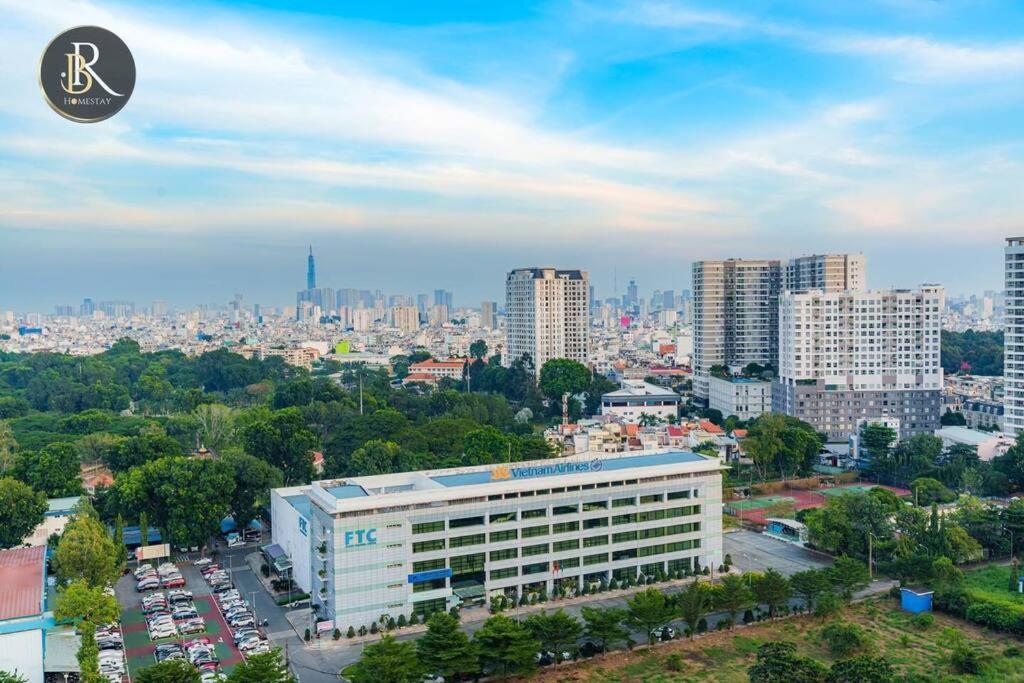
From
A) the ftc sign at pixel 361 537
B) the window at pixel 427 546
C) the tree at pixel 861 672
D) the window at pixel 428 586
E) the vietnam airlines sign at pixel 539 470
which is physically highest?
the vietnam airlines sign at pixel 539 470

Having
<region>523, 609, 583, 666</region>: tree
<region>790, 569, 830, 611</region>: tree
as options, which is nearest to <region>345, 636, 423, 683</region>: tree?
<region>523, 609, 583, 666</region>: tree

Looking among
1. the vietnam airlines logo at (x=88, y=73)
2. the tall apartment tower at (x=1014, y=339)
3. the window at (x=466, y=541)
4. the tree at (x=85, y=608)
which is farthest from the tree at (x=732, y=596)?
the tall apartment tower at (x=1014, y=339)

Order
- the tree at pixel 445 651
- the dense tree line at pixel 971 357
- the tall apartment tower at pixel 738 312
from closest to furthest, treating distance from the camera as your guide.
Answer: the tree at pixel 445 651 < the tall apartment tower at pixel 738 312 < the dense tree line at pixel 971 357

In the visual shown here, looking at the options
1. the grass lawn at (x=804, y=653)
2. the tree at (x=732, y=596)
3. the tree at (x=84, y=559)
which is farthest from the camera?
the tree at (x=84, y=559)

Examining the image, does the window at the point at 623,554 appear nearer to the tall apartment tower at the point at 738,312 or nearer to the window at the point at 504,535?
the window at the point at 504,535

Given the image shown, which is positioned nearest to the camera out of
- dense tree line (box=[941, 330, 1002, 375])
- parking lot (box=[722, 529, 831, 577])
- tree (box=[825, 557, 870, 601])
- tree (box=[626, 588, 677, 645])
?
tree (box=[626, 588, 677, 645])

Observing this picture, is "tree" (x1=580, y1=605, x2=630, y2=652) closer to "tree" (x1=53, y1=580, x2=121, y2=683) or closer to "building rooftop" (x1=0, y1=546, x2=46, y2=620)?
"tree" (x1=53, y1=580, x2=121, y2=683)

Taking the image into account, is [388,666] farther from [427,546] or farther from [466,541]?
[466,541]
